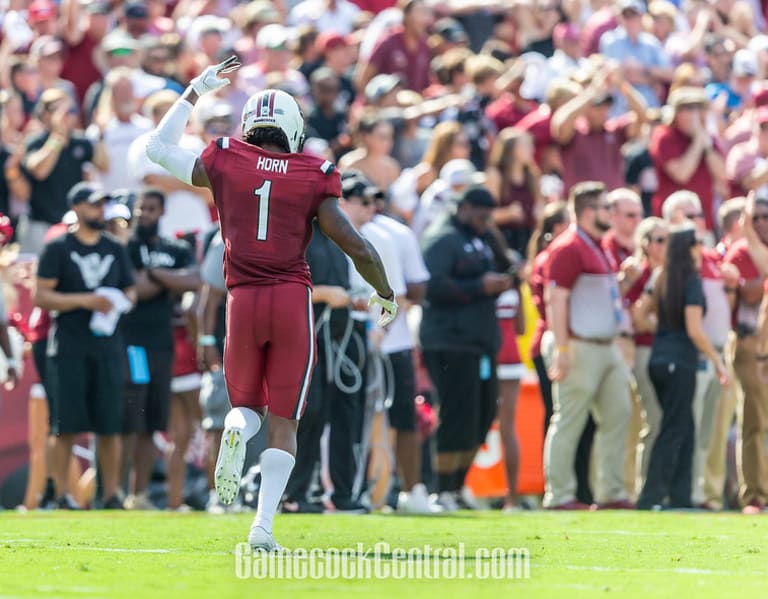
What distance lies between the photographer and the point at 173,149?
989 cm

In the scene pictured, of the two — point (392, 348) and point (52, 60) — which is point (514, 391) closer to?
point (392, 348)

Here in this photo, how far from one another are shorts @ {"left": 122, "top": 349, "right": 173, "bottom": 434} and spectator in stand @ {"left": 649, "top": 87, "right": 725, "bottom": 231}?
18.7ft

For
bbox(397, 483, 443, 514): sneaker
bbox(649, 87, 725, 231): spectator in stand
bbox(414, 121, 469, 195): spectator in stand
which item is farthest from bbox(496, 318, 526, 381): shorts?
bbox(649, 87, 725, 231): spectator in stand

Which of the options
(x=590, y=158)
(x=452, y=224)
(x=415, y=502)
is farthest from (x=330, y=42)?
(x=415, y=502)

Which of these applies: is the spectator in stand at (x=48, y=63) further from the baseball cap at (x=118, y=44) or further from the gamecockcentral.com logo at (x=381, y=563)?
the gamecockcentral.com logo at (x=381, y=563)

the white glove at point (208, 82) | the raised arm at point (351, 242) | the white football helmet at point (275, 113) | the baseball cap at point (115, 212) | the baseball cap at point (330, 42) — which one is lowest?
the raised arm at point (351, 242)

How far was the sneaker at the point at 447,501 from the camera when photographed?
1495 centimetres

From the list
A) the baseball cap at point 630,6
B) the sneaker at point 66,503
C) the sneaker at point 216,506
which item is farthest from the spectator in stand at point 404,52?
the sneaker at point 66,503

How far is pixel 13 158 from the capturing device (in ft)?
58.1

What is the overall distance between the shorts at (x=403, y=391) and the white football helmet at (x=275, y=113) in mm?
5136

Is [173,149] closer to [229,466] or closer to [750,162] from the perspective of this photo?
[229,466]

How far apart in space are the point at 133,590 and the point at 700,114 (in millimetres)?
11778

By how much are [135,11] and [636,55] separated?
18.6ft

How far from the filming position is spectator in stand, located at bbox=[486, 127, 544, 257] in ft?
57.5
